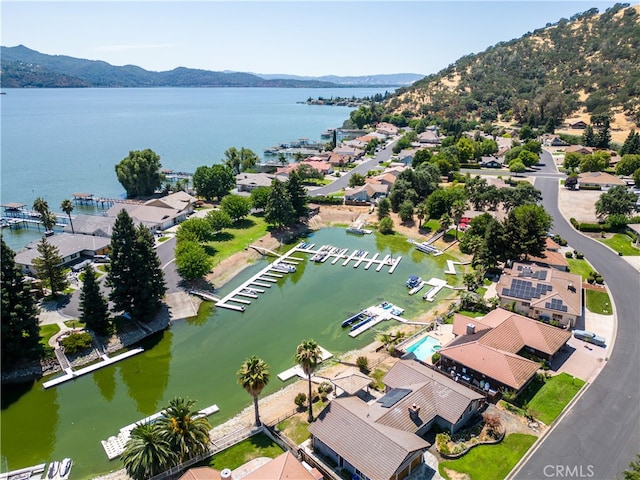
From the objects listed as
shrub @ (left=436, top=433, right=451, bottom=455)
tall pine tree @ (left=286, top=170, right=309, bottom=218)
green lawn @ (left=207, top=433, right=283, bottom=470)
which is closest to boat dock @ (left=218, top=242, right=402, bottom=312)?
tall pine tree @ (left=286, top=170, right=309, bottom=218)

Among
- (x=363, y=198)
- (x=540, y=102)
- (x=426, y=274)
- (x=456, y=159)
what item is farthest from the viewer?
(x=540, y=102)

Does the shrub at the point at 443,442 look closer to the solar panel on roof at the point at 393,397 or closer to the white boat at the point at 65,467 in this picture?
the solar panel on roof at the point at 393,397

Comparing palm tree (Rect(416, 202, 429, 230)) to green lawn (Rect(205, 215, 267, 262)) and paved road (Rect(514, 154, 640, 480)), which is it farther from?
paved road (Rect(514, 154, 640, 480))

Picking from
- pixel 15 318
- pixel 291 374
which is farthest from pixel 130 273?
pixel 291 374

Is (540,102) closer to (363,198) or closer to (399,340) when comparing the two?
(363,198)

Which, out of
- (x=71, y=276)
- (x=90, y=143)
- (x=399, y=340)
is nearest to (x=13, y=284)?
(x=71, y=276)

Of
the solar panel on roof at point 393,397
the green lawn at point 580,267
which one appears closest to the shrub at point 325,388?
the solar panel on roof at point 393,397
